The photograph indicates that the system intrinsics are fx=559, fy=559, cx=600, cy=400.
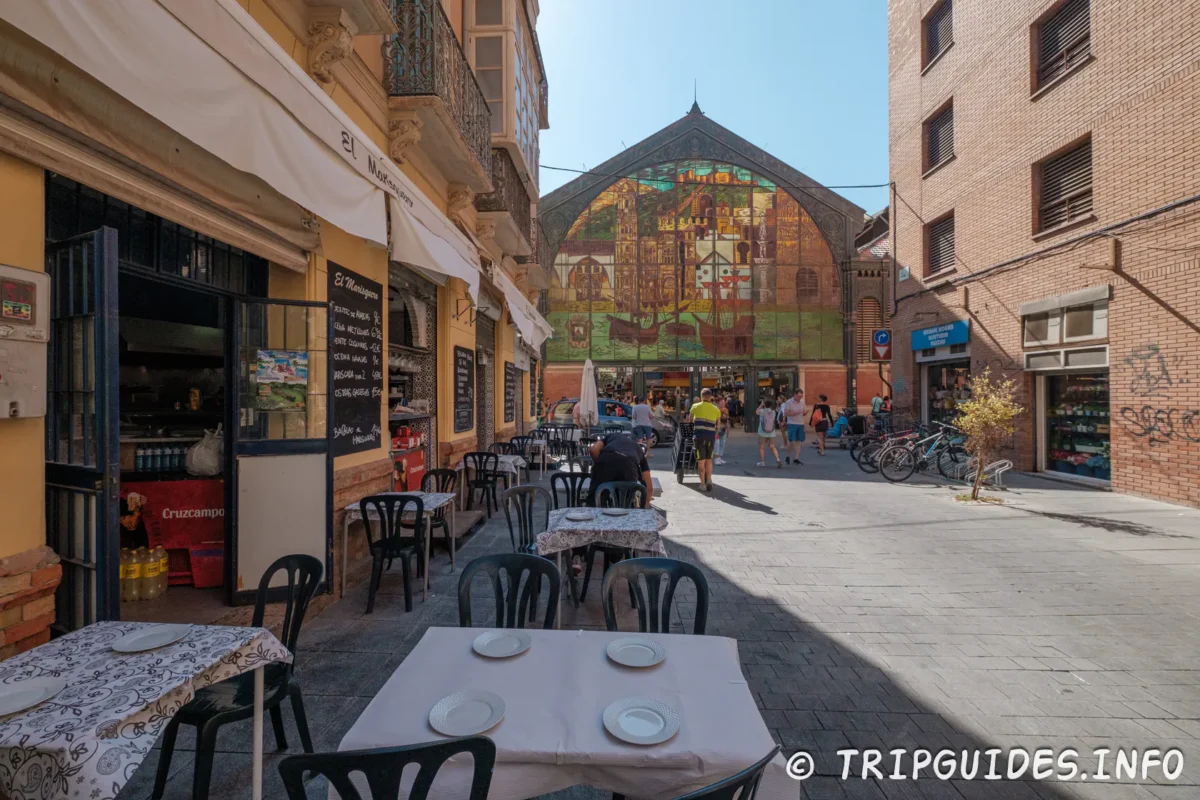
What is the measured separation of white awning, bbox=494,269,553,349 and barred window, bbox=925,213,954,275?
10.3m

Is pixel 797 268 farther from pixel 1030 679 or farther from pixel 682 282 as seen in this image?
pixel 1030 679

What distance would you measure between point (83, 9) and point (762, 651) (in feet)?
15.9

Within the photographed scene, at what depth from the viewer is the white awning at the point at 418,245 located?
4.82 metres

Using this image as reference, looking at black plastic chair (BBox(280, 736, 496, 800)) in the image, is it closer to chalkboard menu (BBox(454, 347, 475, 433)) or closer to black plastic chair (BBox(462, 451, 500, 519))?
black plastic chair (BBox(462, 451, 500, 519))

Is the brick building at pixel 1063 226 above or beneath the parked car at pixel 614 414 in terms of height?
above

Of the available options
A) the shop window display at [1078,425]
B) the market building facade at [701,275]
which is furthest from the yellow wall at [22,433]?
the market building facade at [701,275]

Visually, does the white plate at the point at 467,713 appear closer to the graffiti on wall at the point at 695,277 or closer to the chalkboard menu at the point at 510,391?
the chalkboard menu at the point at 510,391

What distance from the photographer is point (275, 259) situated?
4.23 meters

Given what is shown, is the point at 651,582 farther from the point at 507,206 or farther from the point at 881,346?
the point at 881,346

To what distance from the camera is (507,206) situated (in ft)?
31.9

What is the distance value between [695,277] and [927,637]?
22110 millimetres

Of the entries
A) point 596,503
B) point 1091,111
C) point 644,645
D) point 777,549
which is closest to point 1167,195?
point 1091,111

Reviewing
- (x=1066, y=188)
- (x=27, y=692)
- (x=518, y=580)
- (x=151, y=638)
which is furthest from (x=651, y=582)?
(x=1066, y=188)

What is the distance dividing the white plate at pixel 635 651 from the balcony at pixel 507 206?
8213mm
